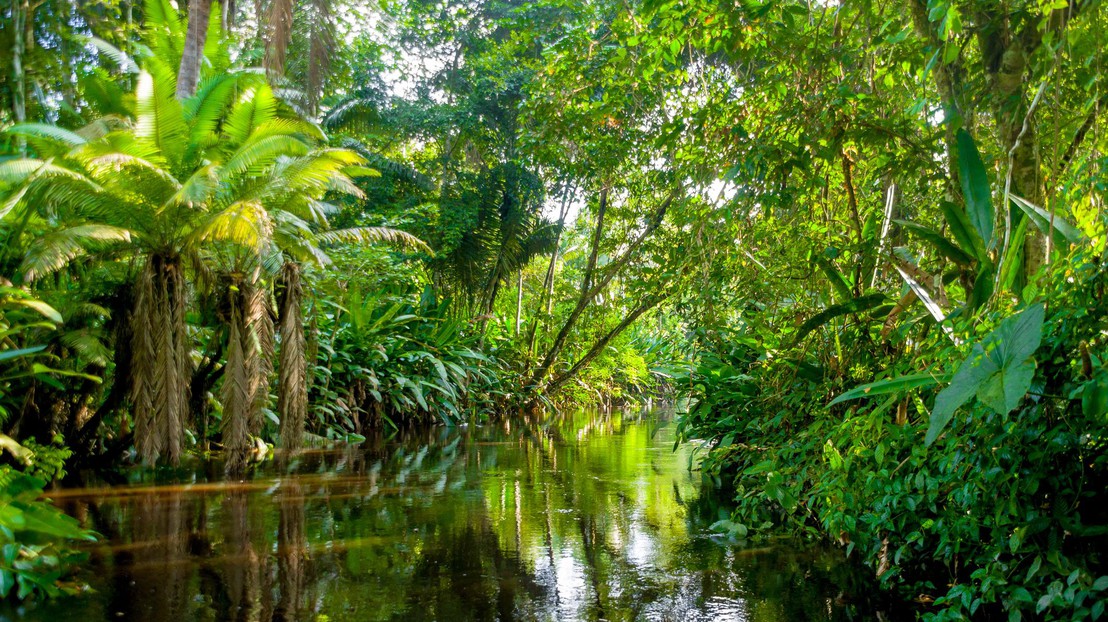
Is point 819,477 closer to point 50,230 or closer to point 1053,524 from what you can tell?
point 1053,524

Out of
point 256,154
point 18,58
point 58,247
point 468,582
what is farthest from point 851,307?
Result: point 18,58

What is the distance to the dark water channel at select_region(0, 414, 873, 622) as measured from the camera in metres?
3.46

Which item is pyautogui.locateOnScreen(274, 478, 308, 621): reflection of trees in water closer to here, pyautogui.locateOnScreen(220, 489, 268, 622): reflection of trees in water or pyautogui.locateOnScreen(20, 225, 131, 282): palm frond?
pyautogui.locateOnScreen(220, 489, 268, 622): reflection of trees in water

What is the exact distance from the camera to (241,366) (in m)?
8.08

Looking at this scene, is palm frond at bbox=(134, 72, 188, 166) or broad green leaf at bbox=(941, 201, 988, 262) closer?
broad green leaf at bbox=(941, 201, 988, 262)

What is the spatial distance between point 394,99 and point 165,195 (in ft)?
40.2

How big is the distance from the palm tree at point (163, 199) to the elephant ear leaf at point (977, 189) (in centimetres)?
587

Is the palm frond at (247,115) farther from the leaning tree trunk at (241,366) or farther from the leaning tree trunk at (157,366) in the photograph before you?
the leaning tree trunk at (157,366)

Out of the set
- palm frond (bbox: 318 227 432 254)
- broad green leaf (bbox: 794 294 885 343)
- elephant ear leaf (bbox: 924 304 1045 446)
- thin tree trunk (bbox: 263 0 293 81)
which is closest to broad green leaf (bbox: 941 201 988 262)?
broad green leaf (bbox: 794 294 885 343)

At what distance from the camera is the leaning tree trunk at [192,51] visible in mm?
9445

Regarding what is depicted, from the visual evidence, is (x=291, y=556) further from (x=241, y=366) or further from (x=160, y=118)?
(x=160, y=118)

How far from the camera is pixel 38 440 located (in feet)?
23.6

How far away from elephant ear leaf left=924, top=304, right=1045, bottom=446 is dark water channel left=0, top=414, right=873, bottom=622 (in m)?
1.57

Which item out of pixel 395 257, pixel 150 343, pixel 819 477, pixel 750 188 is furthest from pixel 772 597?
pixel 395 257
